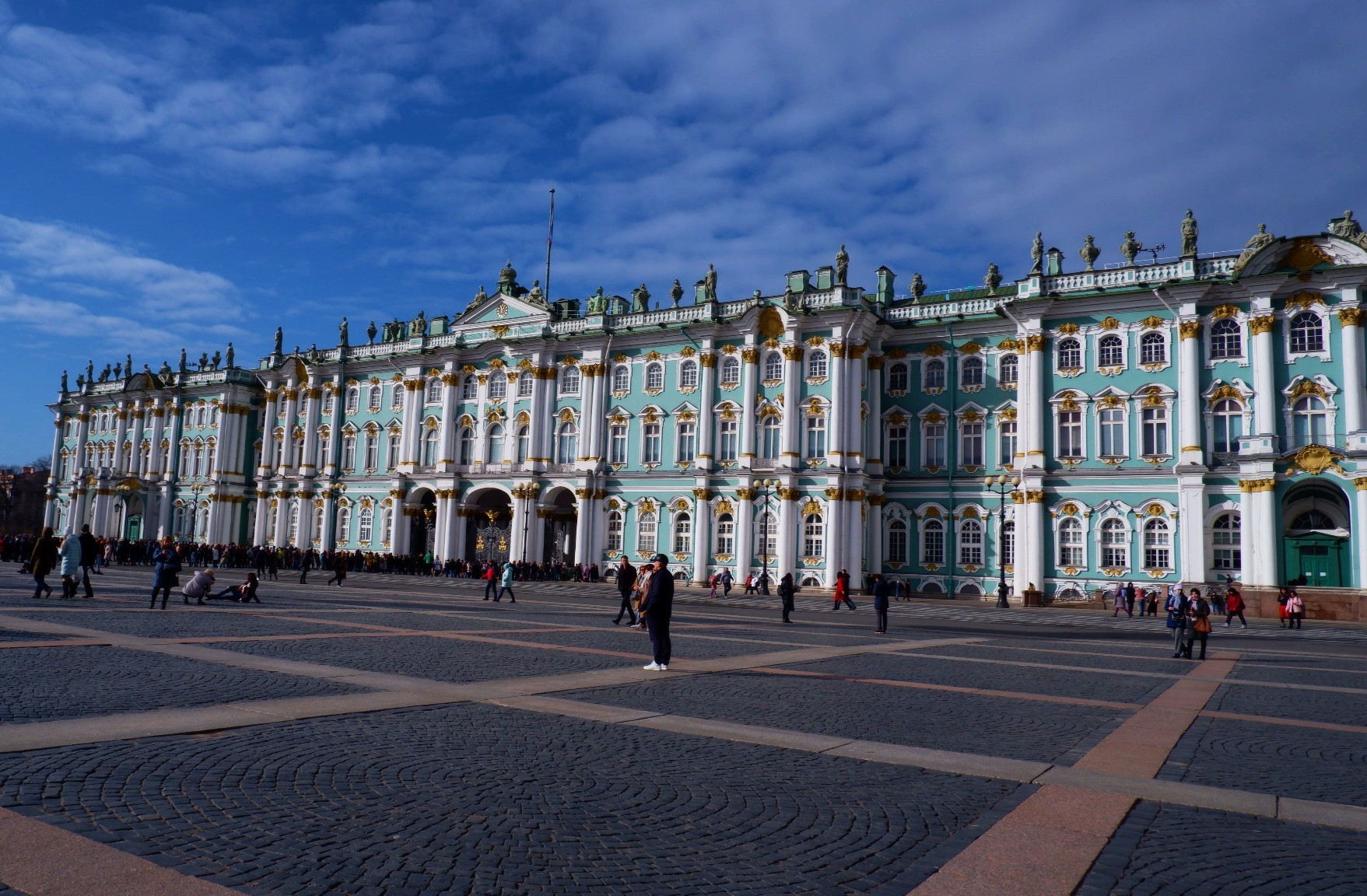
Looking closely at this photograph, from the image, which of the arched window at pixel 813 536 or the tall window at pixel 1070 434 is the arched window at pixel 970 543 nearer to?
the tall window at pixel 1070 434

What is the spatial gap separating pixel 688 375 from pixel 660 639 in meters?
40.2

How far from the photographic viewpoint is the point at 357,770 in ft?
24.3

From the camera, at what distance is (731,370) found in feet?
173

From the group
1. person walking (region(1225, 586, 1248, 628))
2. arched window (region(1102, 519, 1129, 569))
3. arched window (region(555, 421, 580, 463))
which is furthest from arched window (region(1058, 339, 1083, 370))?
arched window (region(555, 421, 580, 463))

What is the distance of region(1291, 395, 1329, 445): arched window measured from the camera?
40.1 meters

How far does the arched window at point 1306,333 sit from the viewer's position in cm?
4056

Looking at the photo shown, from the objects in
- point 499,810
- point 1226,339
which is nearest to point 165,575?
point 499,810

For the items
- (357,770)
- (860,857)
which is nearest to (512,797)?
(357,770)

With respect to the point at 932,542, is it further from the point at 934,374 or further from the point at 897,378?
the point at 897,378

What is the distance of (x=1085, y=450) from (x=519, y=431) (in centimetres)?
3204

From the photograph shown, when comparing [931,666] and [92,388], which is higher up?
[92,388]

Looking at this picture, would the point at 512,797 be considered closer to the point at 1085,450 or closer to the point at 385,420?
the point at 1085,450

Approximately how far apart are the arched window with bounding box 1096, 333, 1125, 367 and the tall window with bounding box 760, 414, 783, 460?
1573cm

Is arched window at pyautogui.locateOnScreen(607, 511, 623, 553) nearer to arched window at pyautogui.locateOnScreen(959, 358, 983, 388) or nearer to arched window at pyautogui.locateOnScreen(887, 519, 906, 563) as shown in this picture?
arched window at pyautogui.locateOnScreen(887, 519, 906, 563)
